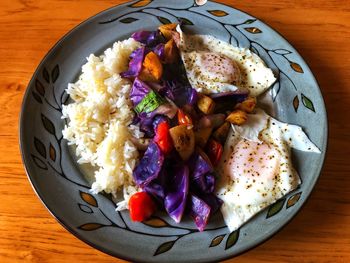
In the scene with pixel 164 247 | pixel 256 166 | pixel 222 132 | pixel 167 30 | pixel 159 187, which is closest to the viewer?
pixel 164 247

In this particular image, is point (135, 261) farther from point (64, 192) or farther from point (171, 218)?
point (64, 192)

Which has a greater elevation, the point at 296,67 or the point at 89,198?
the point at 296,67

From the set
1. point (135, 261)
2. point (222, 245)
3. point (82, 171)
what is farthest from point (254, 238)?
point (82, 171)

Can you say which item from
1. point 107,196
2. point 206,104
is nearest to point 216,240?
point 107,196

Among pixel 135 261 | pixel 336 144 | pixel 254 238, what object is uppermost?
pixel 336 144

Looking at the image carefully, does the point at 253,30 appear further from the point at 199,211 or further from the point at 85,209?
the point at 85,209

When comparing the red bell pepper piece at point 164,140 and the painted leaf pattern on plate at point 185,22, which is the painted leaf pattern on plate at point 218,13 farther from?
the red bell pepper piece at point 164,140
